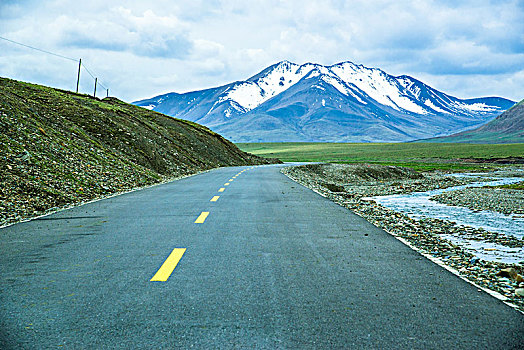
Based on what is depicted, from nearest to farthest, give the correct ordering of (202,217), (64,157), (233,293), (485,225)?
(233,293)
(202,217)
(485,225)
(64,157)

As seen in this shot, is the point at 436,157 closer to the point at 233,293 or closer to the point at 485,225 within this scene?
the point at 485,225

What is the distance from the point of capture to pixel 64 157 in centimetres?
2097

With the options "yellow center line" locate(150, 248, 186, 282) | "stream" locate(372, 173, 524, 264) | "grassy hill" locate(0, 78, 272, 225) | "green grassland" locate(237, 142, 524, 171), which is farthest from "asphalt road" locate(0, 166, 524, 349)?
"green grassland" locate(237, 142, 524, 171)

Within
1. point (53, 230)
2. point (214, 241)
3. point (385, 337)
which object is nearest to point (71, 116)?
point (53, 230)

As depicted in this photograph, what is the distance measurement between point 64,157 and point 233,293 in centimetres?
1811

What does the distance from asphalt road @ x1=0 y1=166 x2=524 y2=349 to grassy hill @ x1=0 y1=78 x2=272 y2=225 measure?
16.9ft

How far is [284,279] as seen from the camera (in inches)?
233

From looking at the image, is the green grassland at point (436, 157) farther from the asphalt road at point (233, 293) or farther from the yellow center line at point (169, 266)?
the yellow center line at point (169, 266)

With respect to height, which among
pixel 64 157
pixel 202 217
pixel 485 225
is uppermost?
pixel 64 157

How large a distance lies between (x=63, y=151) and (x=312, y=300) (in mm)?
19759

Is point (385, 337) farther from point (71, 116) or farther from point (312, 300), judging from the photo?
point (71, 116)

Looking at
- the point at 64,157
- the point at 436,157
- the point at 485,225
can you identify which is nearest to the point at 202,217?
the point at 485,225

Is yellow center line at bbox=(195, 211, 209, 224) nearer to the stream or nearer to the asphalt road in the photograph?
the asphalt road

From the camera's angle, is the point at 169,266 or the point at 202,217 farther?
the point at 202,217
